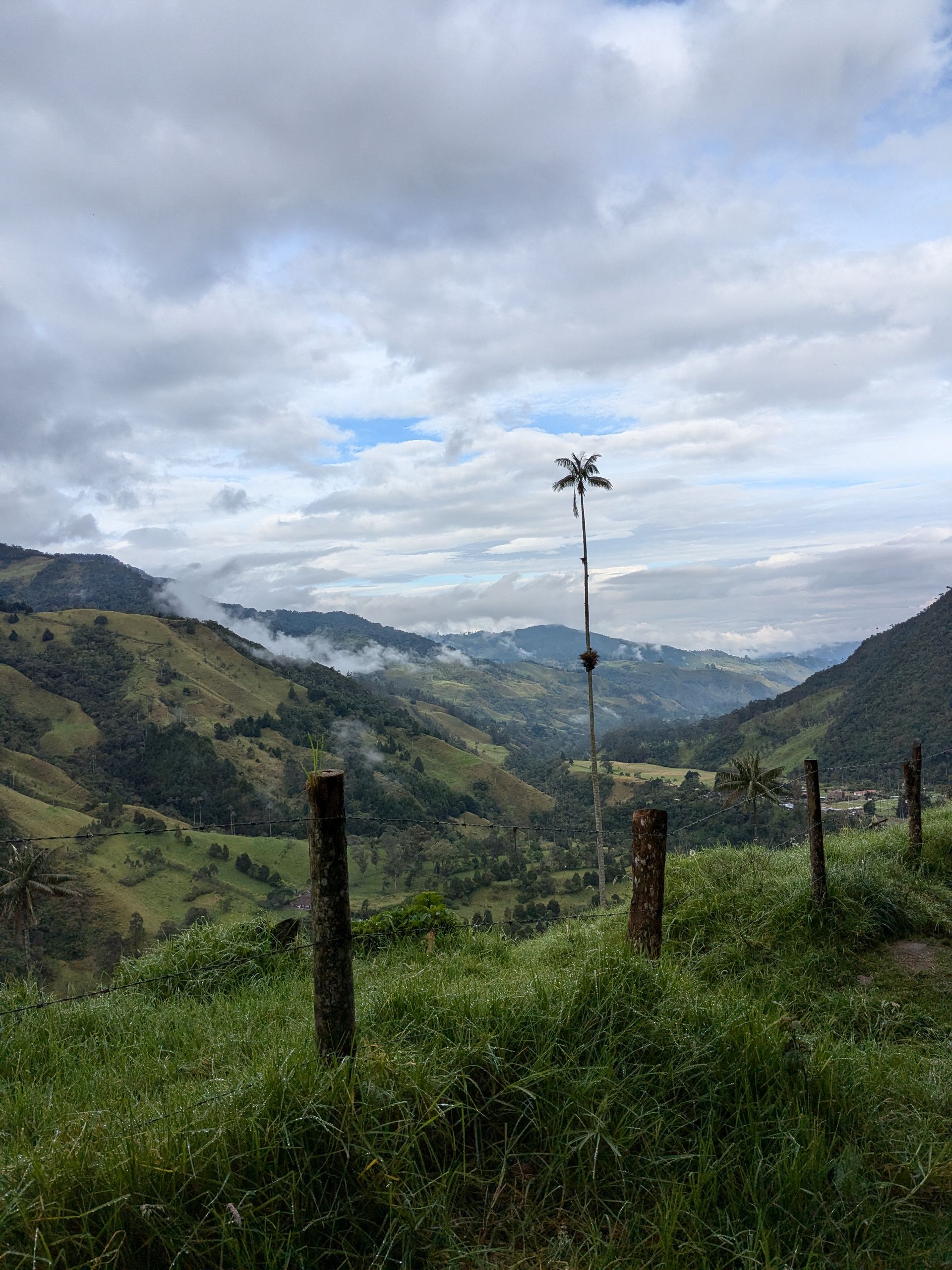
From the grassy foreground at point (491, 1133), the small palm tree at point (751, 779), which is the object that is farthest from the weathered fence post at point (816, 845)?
the small palm tree at point (751, 779)

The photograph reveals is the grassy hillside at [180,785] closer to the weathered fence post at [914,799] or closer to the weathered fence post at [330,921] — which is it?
the weathered fence post at [914,799]

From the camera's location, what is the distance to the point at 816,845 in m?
7.89

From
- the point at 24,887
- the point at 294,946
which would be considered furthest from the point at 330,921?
the point at 24,887

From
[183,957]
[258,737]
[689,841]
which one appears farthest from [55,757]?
[183,957]

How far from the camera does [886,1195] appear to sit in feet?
12.5

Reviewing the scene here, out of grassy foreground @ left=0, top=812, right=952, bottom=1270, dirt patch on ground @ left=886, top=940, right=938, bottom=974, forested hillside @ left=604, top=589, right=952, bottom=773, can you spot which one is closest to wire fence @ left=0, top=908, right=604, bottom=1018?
grassy foreground @ left=0, top=812, right=952, bottom=1270

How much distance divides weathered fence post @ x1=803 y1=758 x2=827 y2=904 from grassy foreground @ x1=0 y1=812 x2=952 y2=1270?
1.98 metres

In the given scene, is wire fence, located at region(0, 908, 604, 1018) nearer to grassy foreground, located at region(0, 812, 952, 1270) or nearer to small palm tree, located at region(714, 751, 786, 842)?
grassy foreground, located at region(0, 812, 952, 1270)

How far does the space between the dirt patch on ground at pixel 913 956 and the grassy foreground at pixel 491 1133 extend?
4.38 ft

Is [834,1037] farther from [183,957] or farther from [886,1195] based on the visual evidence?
[183,957]

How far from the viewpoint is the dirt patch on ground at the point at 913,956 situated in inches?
290

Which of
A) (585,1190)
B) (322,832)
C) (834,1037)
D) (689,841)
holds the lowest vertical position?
(689,841)

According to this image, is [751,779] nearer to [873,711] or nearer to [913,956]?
[913,956]

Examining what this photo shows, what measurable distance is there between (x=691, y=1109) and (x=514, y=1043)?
3.65 feet
